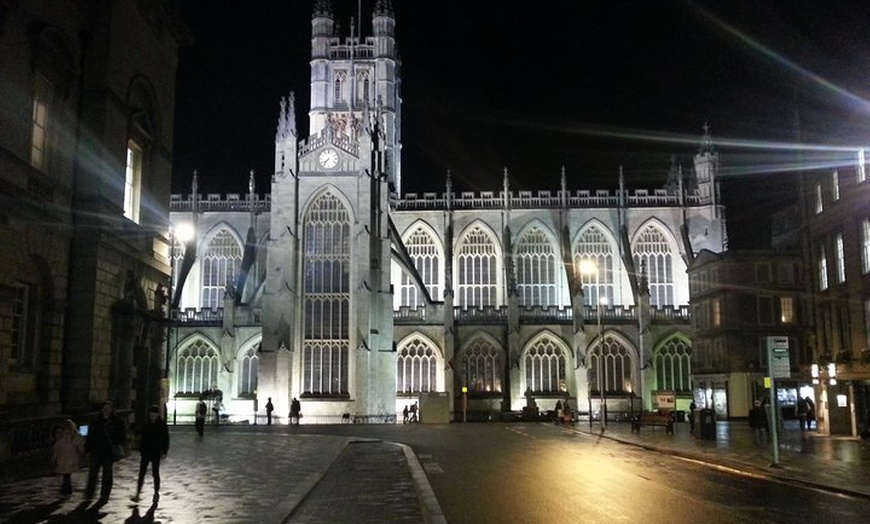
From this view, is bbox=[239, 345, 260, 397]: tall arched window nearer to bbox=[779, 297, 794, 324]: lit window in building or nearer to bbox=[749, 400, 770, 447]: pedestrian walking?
bbox=[779, 297, 794, 324]: lit window in building

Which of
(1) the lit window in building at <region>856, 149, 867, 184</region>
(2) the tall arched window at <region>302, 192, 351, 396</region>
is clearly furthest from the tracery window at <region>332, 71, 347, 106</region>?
(1) the lit window in building at <region>856, 149, 867, 184</region>

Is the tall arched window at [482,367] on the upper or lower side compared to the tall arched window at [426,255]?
lower

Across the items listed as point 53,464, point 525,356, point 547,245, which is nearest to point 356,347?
point 525,356

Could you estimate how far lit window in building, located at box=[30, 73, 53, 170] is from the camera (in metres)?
20.9

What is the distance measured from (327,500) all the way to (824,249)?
31.2m

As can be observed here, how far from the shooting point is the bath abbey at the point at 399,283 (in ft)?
178

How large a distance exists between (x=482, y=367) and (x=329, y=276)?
13199 millimetres

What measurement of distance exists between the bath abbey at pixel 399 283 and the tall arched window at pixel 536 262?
0.11 m

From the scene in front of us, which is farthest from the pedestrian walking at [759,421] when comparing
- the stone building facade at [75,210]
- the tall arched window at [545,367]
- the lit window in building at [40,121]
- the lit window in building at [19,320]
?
the tall arched window at [545,367]

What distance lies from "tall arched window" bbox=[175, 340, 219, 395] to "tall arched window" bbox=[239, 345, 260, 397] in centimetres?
215

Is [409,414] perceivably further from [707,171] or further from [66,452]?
[66,452]

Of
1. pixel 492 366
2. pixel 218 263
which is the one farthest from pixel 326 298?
pixel 218 263

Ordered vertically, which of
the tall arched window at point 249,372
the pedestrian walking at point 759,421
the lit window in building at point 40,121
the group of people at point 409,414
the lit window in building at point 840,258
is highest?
the lit window in building at point 40,121

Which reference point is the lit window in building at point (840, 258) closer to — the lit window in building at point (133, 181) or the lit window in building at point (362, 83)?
the lit window in building at point (133, 181)
